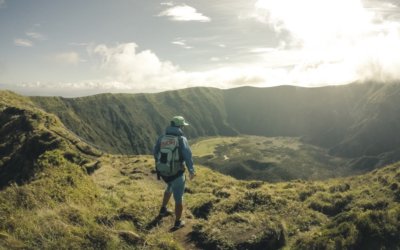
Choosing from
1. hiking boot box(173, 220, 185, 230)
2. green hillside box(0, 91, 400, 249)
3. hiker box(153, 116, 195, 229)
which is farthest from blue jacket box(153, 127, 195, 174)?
green hillside box(0, 91, 400, 249)

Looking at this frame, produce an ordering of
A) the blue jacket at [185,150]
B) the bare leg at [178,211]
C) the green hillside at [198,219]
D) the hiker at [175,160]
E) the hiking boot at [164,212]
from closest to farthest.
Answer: the green hillside at [198,219]
the blue jacket at [185,150]
the hiker at [175,160]
the bare leg at [178,211]
the hiking boot at [164,212]

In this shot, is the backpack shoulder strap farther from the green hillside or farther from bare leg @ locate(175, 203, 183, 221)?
the green hillside

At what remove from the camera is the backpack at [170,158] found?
493 inches

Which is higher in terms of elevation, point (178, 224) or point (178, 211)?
point (178, 211)

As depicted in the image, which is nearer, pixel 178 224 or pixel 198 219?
pixel 178 224

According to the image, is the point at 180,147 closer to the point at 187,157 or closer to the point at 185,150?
the point at 185,150

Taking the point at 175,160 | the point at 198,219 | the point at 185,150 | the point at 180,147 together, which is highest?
the point at 180,147

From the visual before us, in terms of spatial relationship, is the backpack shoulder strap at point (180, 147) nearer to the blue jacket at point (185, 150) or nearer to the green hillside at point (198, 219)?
the blue jacket at point (185, 150)

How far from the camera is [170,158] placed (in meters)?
12.5

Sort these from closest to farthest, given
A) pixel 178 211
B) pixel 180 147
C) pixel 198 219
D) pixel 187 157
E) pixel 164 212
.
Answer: pixel 187 157
pixel 180 147
pixel 178 211
pixel 164 212
pixel 198 219

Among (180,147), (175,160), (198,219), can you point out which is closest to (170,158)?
(175,160)

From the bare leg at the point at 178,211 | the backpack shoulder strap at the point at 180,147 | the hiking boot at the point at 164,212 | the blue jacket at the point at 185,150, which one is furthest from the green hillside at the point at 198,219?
the backpack shoulder strap at the point at 180,147

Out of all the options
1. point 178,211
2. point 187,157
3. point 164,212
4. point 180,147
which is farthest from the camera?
point 164,212

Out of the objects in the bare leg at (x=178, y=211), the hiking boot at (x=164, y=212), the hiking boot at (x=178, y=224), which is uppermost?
the bare leg at (x=178, y=211)
